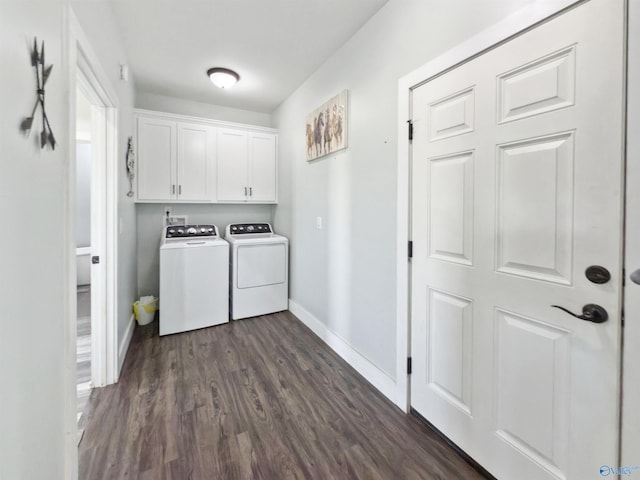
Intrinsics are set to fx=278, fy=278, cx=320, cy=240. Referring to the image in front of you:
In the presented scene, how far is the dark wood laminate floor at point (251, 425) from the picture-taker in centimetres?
133

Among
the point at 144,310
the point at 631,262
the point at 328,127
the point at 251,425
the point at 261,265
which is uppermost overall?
the point at 328,127

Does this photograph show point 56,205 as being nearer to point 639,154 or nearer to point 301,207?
point 639,154

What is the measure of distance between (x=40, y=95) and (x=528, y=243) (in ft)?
5.91

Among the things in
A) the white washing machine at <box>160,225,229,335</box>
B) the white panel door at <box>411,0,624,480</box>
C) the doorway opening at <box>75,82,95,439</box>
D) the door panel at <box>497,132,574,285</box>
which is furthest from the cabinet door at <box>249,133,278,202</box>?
the door panel at <box>497,132,574,285</box>

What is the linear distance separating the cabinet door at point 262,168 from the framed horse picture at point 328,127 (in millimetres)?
919

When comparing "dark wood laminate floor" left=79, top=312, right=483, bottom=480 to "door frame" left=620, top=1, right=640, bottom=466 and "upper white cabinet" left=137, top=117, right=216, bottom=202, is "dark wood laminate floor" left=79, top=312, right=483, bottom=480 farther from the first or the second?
"upper white cabinet" left=137, top=117, right=216, bottom=202

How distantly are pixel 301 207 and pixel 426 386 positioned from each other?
209 cm

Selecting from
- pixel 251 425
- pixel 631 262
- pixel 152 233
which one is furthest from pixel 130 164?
pixel 631 262

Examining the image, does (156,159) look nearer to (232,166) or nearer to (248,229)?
(232,166)

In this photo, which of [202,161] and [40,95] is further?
[202,161]

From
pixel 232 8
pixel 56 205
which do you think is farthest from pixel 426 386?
pixel 232 8

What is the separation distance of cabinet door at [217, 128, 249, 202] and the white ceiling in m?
0.54

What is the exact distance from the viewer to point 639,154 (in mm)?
853

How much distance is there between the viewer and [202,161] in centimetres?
328
